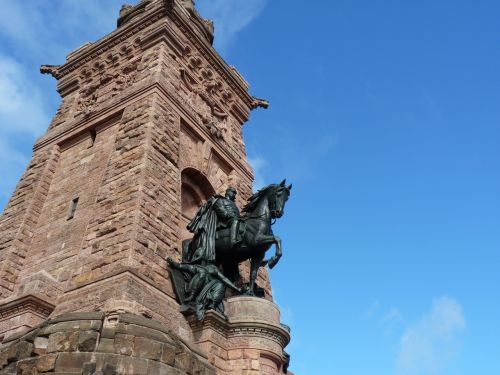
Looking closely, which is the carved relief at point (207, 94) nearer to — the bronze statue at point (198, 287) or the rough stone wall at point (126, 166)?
the rough stone wall at point (126, 166)

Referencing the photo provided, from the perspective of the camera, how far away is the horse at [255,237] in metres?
11.4

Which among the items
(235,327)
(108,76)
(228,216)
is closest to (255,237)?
(228,216)

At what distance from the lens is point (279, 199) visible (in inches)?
477

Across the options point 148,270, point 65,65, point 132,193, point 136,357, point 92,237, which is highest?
point 65,65

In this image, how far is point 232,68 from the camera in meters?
19.6

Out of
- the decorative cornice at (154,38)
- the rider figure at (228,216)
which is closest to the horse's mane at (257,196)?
the rider figure at (228,216)

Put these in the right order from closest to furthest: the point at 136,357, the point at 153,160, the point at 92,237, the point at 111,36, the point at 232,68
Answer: the point at 136,357, the point at 92,237, the point at 153,160, the point at 111,36, the point at 232,68

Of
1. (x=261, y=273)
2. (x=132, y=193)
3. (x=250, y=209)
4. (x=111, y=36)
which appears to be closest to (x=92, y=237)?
(x=132, y=193)

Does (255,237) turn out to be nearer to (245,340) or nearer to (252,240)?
(252,240)

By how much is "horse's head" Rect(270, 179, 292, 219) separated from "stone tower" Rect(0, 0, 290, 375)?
6.95ft

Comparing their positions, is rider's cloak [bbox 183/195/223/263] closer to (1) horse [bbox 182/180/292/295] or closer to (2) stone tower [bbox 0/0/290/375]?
(1) horse [bbox 182/180/292/295]

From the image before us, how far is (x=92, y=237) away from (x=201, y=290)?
245 centimetres

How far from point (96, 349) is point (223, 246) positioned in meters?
4.58

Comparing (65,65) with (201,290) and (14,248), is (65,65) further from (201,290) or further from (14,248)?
(201,290)
